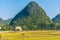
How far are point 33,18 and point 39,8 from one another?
2297 centimetres

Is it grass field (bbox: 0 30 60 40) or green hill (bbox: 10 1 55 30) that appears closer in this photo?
grass field (bbox: 0 30 60 40)

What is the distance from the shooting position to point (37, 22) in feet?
472

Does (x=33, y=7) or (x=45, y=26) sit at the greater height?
(x=33, y=7)

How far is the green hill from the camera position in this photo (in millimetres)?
131350

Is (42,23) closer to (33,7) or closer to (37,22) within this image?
(37,22)

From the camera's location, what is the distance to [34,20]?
150m

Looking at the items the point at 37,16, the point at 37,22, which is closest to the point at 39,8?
the point at 37,16

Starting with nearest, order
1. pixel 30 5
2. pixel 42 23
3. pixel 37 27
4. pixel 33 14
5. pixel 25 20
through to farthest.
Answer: pixel 37 27 → pixel 42 23 → pixel 25 20 → pixel 33 14 → pixel 30 5

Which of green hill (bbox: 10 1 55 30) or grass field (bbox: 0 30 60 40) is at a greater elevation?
green hill (bbox: 10 1 55 30)

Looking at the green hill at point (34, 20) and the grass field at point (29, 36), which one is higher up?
the green hill at point (34, 20)

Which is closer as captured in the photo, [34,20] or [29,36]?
[29,36]

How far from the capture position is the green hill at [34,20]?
431 ft

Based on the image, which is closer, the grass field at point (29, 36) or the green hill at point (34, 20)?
the grass field at point (29, 36)

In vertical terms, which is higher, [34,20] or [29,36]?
[34,20]
